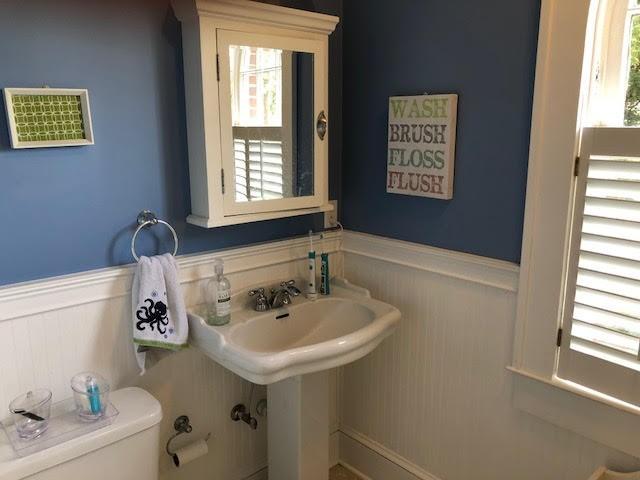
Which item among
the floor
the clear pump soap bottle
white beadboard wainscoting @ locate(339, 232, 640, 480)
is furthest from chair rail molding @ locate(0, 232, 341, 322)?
the floor

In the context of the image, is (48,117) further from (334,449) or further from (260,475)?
(334,449)

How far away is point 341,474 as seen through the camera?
7.29 feet

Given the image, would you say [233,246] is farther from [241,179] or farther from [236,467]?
[236,467]

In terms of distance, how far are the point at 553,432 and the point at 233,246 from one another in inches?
45.7

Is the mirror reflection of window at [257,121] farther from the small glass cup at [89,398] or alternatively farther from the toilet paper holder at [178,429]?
the toilet paper holder at [178,429]

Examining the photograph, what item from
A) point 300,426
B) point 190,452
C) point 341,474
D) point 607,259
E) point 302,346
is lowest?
point 341,474

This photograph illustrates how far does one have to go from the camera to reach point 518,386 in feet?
5.32

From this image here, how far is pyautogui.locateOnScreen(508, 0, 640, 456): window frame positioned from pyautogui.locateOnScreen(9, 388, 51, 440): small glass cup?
52.7 inches

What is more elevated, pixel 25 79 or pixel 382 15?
pixel 382 15

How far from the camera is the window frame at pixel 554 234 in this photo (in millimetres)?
1367

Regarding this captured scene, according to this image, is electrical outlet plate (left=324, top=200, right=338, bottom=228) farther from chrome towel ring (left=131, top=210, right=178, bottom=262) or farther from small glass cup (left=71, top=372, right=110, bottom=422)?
small glass cup (left=71, top=372, right=110, bottom=422)

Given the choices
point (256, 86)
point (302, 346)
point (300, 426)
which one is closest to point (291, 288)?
point (302, 346)

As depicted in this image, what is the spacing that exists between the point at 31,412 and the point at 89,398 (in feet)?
0.47

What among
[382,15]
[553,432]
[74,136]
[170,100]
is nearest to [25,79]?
[74,136]
